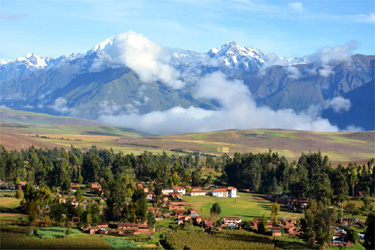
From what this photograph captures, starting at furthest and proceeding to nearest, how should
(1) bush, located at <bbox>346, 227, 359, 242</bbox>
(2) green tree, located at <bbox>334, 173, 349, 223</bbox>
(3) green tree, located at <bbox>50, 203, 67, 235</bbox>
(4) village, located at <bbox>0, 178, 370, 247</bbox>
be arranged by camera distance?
1. (2) green tree, located at <bbox>334, 173, 349, 223</bbox>
2. (4) village, located at <bbox>0, 178, 370, 247</bbox>
3. (3) green tree, located at <bbox>50, 203, 67, 235</bbox>
4. (1) bush, located at <bbox>346, 227, 359, 242</bbox>

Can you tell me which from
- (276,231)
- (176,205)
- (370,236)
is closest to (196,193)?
(176,205)

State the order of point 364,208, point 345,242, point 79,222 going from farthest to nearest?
point 364,208, point 79,222, point 345,242

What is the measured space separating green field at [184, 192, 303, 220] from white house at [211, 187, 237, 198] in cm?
272

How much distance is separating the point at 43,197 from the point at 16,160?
163ft

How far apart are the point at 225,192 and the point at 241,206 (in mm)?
17867

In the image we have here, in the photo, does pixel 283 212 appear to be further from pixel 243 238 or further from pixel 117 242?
pixel 117 242

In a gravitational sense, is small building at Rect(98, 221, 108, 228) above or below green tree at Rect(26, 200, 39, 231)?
below

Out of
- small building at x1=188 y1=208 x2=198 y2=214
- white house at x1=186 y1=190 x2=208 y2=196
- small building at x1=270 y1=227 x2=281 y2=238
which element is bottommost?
small building at x1=270 y1=227 x2=281 y2=238

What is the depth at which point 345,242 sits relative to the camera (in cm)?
8769

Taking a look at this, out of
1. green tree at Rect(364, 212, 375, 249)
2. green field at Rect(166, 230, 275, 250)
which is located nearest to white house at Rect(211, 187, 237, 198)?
green field at Rect(166, 230, 275, 250)

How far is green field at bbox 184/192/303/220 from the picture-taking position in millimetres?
111688

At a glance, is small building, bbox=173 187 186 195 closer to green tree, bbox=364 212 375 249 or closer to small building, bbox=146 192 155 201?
small building, bbox=146 192 155 201

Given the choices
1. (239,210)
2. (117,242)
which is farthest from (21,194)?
(239,210)

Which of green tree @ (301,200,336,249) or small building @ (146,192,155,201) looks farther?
small building @ (146,192,155,201)
